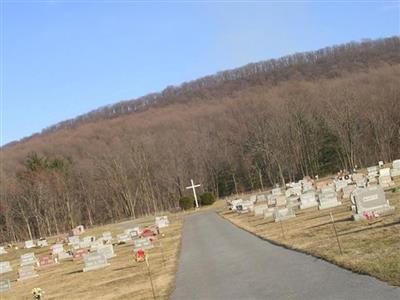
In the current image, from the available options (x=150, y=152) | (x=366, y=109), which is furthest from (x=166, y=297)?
(x=150, y=152)

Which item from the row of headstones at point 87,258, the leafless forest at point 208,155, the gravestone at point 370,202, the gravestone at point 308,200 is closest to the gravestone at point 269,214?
the gravestone at point 308,200

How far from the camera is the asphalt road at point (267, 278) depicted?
377 inches

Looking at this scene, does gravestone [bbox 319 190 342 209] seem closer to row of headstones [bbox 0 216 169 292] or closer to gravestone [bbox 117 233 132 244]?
row of headstones [bbox 0 216 169 292]

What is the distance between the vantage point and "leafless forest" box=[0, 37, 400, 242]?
81000 mm

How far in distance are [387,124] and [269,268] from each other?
73.1m

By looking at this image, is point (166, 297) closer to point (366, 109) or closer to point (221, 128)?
point (366, 109)

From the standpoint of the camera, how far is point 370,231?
51.3 feet

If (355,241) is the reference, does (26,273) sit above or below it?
below

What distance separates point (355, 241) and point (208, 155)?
267 feet

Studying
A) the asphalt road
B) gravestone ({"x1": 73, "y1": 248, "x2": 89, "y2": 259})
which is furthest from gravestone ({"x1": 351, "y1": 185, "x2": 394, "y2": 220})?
gravestone ({"x1": 73, "y1": 248, "x2": 89, "y2": 259})

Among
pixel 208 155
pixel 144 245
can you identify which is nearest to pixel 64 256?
pixel 144 245

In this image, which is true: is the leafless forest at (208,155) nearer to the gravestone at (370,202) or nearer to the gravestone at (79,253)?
the gravestone at (79,253)

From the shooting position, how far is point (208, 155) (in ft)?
314

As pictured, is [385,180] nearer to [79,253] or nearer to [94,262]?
[94,262]
